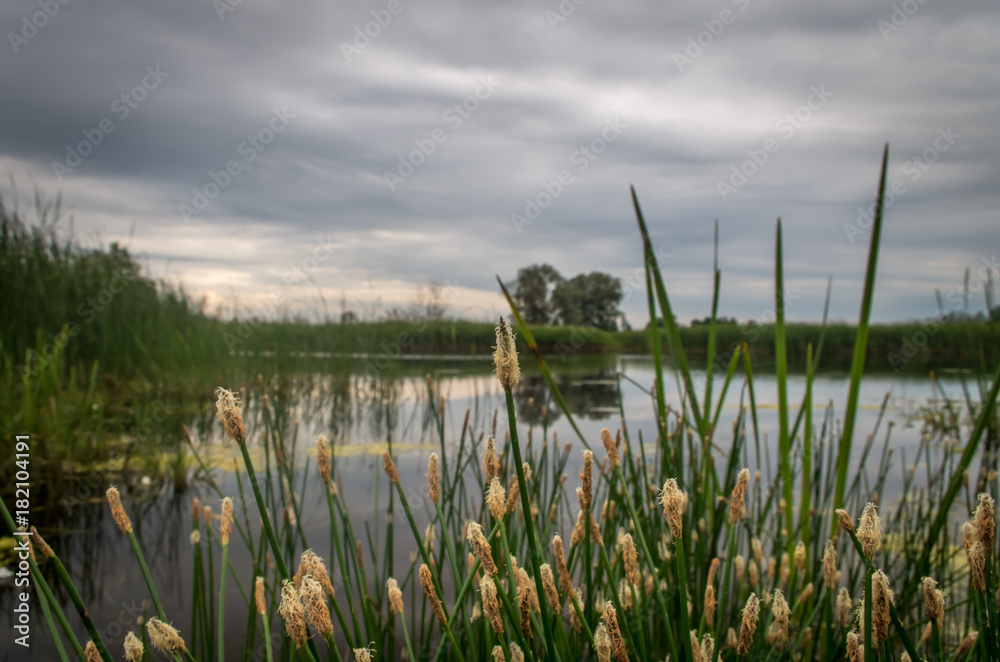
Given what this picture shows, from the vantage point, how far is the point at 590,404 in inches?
257

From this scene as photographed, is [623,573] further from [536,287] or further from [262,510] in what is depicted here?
[536,287]

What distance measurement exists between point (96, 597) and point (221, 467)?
1733 millimetres

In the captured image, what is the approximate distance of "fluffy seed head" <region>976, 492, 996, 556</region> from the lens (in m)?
0.59

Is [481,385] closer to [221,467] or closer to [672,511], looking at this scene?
[221,467]

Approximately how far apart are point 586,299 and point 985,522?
1474cm

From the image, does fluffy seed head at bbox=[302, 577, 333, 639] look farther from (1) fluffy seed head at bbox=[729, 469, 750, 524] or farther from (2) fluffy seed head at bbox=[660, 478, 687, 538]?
(1) fluffy seed head at bbox=[729, 469, 750, 524]

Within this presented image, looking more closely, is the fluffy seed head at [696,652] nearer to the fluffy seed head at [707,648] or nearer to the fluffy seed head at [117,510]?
the fluffy seed head at [707,648]

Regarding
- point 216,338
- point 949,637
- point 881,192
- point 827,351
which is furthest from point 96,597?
point 827,351

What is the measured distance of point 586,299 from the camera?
15227 millimetres

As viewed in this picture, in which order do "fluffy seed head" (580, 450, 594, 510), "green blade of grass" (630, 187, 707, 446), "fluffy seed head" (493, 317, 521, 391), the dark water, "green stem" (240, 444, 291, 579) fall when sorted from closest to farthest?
"fluffy seed head" (493, 317, 521, 391)
"green stem" (240, 444, 291, 579)
"fluffy seed head" (580, 450, 594, 510)
"green blade of grass" (630, 187, 707, 446)
the dark water

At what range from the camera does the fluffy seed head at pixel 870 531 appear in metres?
0.56

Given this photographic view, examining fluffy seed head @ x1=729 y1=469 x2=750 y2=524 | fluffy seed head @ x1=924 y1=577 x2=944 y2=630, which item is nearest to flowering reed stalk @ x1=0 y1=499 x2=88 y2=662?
fluffy seed head @ x1=729 y1=469 x2=750 y2=524

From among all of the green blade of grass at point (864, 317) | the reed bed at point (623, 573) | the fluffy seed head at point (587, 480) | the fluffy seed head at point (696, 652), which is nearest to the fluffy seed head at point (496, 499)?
the reed bed at point (623, 573)

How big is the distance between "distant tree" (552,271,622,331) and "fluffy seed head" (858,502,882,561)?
1161 centimetres
